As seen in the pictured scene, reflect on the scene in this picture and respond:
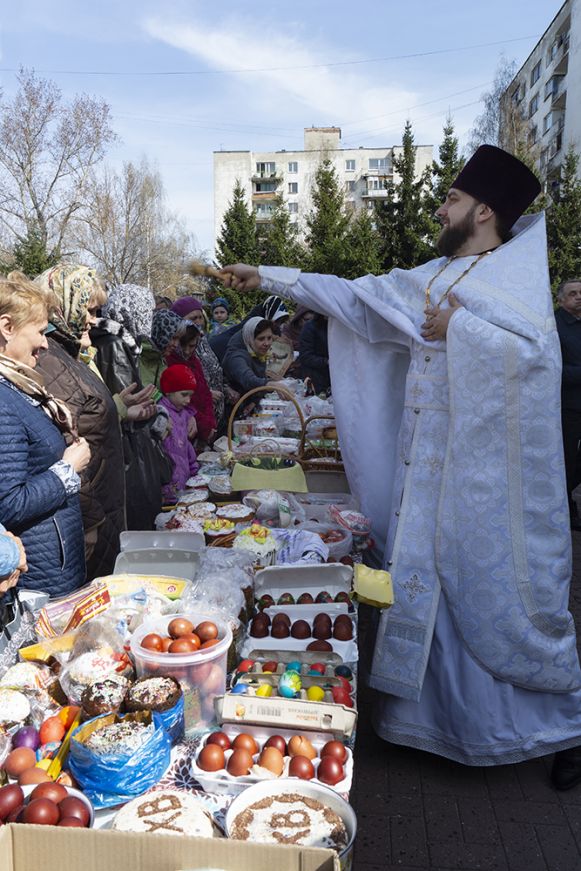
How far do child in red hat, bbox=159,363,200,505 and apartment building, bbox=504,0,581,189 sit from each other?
3430cm

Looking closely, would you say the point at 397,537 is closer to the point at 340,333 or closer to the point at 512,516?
the point at 512,516

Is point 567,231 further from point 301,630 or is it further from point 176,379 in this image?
point 301,630

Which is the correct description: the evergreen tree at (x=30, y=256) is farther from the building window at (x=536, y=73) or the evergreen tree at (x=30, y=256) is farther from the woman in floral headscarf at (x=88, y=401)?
the building window at (x=536, y=73)

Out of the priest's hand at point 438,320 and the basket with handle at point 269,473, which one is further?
the basket with handle at point 269,473

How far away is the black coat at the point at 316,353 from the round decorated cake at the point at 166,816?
22.1ft

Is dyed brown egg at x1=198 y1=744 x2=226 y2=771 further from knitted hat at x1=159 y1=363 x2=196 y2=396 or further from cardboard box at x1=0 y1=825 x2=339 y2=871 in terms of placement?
knitted hat at x1=159 y1=363 x2=196 y2=396

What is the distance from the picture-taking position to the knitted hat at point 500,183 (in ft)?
9.11

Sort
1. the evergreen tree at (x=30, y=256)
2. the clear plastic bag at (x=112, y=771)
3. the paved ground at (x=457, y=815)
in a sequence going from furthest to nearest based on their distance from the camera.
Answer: the evergreen tree at (x=30, y=256), the paved ground at (x=457, y=815), the clear plastic bag at (x=112, y=771)

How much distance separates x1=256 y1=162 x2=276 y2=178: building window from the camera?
68.8 metres

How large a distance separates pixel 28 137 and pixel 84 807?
3087cm

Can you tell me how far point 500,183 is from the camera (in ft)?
9.12

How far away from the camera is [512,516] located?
259cm

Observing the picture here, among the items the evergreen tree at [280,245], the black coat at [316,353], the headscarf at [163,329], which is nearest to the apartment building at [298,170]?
the evergreen tree at [280,245]

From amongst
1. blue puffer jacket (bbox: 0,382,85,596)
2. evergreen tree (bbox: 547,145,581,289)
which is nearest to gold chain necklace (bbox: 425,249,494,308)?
blue puffer jacket (bbox: 0,382,85,596)
